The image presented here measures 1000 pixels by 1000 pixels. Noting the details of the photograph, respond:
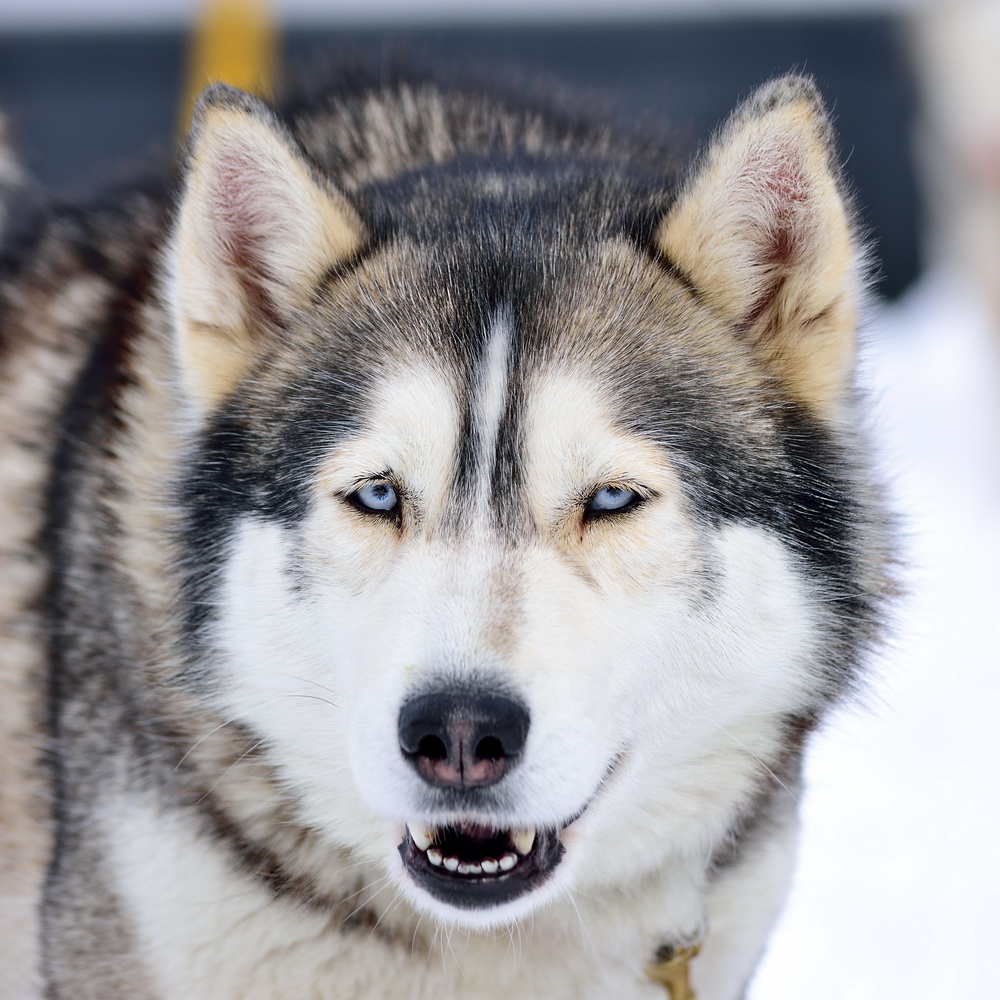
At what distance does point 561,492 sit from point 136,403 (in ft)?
3.43

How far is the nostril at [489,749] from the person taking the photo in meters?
1.88

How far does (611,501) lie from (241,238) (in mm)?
905

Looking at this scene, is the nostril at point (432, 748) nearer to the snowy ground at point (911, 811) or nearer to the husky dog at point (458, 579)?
the husky dog at point (458, 579)

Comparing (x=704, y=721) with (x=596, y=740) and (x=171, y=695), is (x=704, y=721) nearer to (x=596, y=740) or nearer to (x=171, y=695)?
(x=596, y=740)

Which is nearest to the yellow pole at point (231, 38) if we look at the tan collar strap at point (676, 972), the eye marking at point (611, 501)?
Result: the eye marking at point (611, 501)

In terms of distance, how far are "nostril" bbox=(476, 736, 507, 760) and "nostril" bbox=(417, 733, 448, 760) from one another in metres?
0.05

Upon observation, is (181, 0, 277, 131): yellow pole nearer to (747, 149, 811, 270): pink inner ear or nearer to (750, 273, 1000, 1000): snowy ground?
(750, 273, 1000, 1000): snowy ground

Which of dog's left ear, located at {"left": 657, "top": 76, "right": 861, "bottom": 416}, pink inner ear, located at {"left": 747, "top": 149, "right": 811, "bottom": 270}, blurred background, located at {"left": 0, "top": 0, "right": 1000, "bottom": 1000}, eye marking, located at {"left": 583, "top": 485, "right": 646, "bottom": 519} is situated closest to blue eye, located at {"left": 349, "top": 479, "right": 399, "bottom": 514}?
eye marking, located at {"left": 583, "top": 485, "right": 646, "bottom": 519}

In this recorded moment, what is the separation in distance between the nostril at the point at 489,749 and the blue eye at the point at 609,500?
0.44 m

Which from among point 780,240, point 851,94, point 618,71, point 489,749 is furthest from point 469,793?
point 851,94

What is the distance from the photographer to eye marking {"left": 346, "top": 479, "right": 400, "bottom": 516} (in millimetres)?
2145

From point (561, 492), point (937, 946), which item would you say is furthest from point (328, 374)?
point (937, 946)

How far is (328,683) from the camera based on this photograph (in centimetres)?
219

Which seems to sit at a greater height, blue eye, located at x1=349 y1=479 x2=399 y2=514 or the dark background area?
the dark background area
